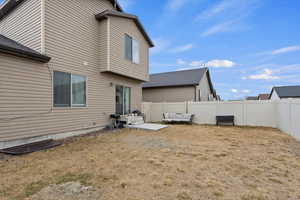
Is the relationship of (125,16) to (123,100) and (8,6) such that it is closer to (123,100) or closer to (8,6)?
(123,100)

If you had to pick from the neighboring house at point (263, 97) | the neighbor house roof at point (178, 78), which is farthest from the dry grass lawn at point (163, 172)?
the neighboring house at point (263, 97)

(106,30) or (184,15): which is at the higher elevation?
(184,15)

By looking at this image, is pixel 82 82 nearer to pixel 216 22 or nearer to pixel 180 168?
pixel 180 168

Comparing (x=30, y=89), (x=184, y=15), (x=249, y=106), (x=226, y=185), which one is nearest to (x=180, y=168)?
(x=226, y=185)

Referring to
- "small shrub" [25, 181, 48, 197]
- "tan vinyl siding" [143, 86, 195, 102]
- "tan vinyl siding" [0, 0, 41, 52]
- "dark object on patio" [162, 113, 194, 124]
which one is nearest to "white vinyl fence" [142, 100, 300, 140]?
"dark object on patio" [162, 113, 194, 124]

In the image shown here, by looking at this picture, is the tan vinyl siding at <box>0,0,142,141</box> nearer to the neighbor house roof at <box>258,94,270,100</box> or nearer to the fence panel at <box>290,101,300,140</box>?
the fence panel at <box>290,101,300,140</box>

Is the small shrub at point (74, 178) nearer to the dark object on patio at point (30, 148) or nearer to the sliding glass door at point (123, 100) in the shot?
the dark object on patio at point (30, 148)

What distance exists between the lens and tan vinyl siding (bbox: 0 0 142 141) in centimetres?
461

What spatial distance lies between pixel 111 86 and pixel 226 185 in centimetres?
710

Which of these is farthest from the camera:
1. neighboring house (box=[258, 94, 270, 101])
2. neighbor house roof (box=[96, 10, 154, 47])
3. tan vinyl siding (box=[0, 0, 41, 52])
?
neighboring house (box=[258, 94, 270, 101])

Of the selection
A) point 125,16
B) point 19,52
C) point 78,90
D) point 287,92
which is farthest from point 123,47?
point 287,92

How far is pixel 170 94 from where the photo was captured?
14852 mm

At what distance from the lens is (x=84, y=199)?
2.18 m

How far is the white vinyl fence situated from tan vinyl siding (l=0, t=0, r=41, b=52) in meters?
7.60
